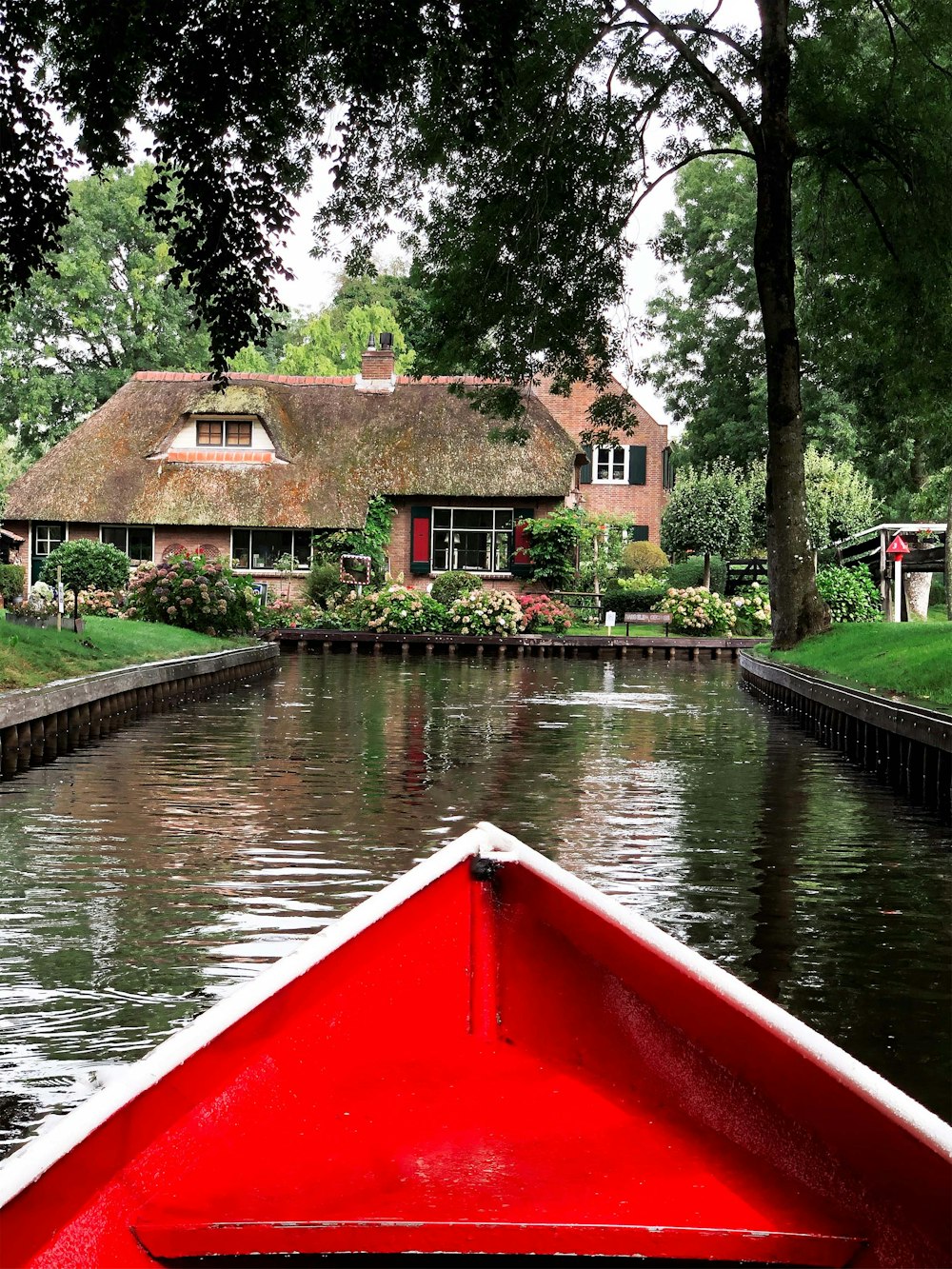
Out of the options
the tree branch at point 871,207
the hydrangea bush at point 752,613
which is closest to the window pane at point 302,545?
the hydrangea bush at point 752,613

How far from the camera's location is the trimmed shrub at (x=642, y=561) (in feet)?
138

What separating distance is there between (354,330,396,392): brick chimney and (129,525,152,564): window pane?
24.8ft

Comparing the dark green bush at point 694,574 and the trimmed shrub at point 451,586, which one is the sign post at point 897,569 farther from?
the dark green bush at point 694,574

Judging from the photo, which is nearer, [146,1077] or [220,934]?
[146,1077]

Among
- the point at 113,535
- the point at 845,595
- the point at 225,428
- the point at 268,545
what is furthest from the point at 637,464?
the point at 113,535

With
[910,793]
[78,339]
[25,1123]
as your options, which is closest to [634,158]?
[910,793]

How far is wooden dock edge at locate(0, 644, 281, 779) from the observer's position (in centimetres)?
1291

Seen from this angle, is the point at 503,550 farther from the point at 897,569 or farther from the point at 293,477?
the point at 897,569

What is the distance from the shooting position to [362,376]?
145 feet

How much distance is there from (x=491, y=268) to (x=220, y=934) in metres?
17.3

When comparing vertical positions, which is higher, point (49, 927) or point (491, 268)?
point (491, 268)

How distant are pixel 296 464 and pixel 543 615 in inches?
401

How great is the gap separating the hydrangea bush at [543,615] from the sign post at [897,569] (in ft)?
26.6

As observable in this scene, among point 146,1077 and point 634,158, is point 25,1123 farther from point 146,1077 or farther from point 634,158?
point 634,158
